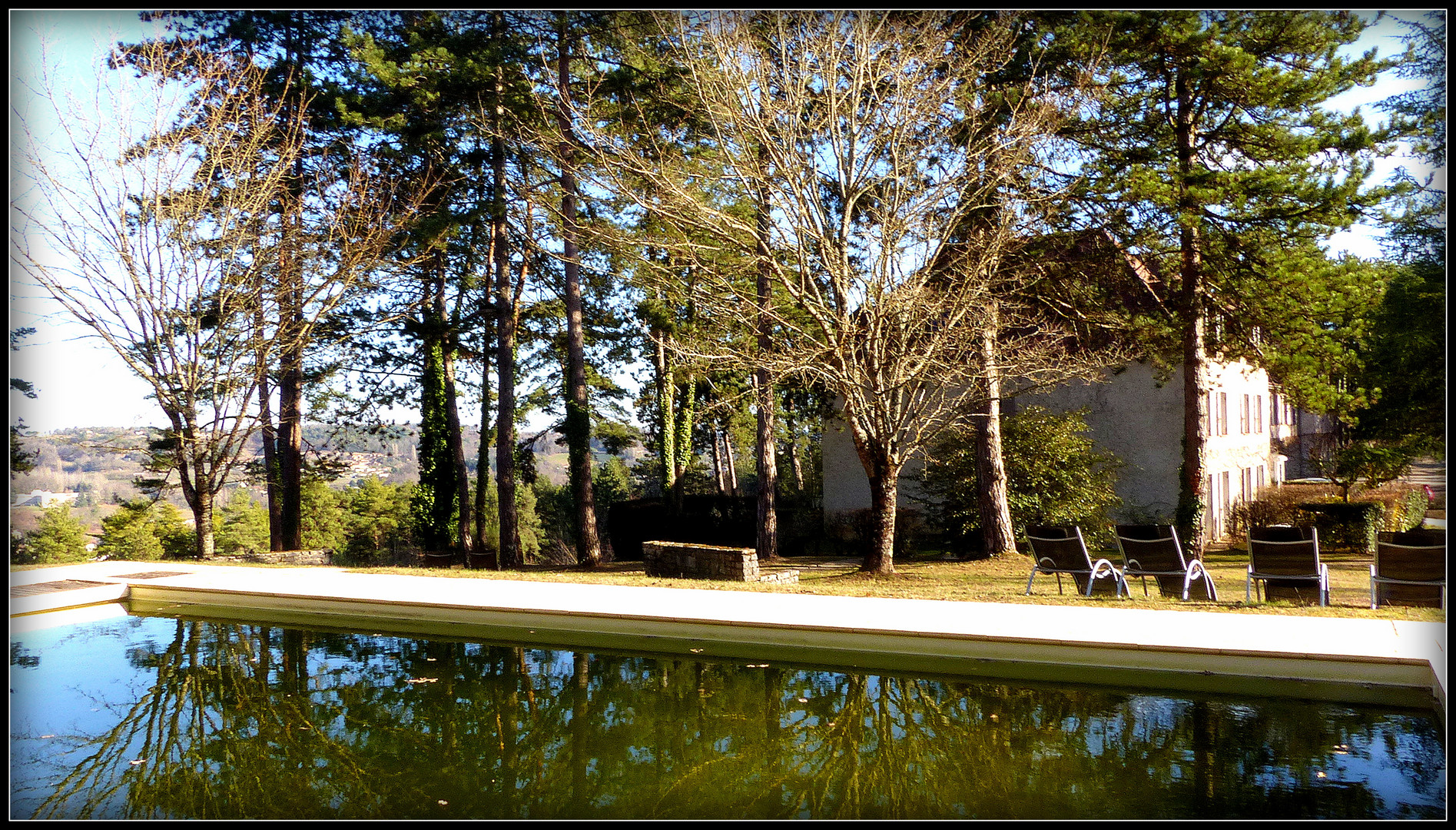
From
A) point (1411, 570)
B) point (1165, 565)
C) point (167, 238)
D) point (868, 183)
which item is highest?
point (868, 183)

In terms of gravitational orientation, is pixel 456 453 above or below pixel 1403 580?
above

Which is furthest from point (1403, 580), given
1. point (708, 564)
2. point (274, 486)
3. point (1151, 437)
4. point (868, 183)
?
point (274, 486)

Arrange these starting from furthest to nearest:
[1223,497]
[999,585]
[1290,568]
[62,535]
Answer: [62,535], [1223,497], [999,585], [1290,568]

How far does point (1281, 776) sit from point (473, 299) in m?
24.8

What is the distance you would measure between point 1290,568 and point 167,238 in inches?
629

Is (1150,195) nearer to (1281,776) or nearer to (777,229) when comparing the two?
(777,229)

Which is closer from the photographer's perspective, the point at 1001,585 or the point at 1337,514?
the point at 1001,585

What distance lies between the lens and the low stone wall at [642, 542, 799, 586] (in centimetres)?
1226

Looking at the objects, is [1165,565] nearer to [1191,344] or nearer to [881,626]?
[881,626]

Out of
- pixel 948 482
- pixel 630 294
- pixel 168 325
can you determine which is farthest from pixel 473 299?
pixel 948 482

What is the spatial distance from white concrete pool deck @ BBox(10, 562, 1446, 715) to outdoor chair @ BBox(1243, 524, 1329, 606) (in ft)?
4.98

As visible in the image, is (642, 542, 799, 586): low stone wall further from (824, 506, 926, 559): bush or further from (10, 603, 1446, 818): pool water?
(824, 506, 926, 559): bush

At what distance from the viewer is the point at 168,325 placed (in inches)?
570

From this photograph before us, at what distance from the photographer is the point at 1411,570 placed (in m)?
8.47
